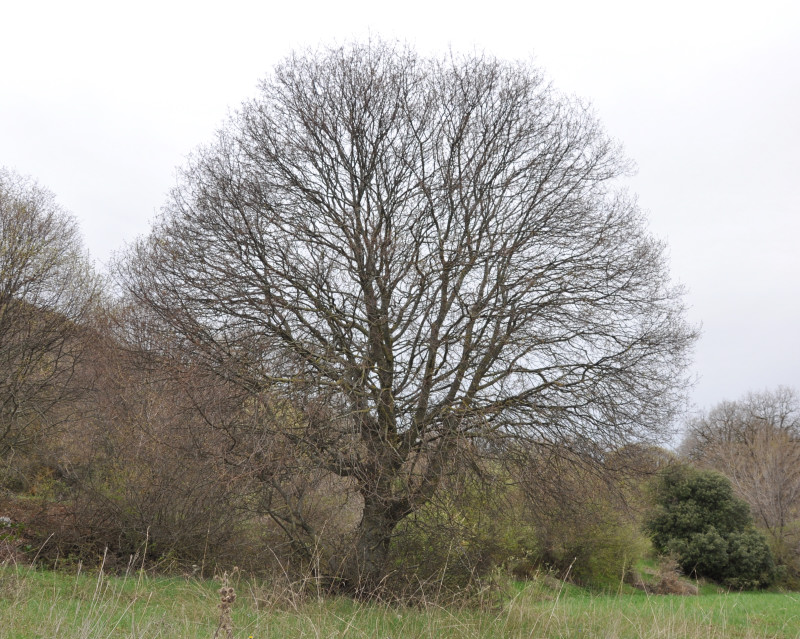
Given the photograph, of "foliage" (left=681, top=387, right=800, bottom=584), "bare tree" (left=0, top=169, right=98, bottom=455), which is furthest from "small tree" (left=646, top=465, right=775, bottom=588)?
"bare tree" (left=0, top=169, right=98, bottom=455)

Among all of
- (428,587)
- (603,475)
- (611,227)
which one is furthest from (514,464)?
(611,227)

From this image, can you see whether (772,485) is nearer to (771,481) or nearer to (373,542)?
(771,481)

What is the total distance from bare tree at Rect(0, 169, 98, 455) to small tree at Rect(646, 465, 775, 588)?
65.6ft

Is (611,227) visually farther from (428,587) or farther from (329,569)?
(329,569)

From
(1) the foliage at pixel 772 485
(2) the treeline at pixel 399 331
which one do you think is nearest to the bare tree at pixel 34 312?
(2) the treeline at pixel 399 331

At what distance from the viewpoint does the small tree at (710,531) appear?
22656 mm

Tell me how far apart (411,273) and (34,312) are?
10785 mm

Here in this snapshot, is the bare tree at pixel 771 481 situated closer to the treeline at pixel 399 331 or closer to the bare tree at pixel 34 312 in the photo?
the treeline at pixel 399 331

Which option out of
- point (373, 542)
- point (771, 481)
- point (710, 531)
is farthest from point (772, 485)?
point (373, 542)

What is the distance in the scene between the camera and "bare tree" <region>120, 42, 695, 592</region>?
877 cm

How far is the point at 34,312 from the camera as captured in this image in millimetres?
15141

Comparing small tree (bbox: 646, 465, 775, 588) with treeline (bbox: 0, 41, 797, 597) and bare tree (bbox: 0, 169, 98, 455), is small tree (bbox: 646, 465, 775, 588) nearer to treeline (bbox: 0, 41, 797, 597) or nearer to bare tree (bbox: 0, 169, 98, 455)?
treeline (bbox: 0, 41, 797, 597)

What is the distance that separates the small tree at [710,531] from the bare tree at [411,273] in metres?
15.7

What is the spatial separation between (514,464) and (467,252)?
3.26 m
